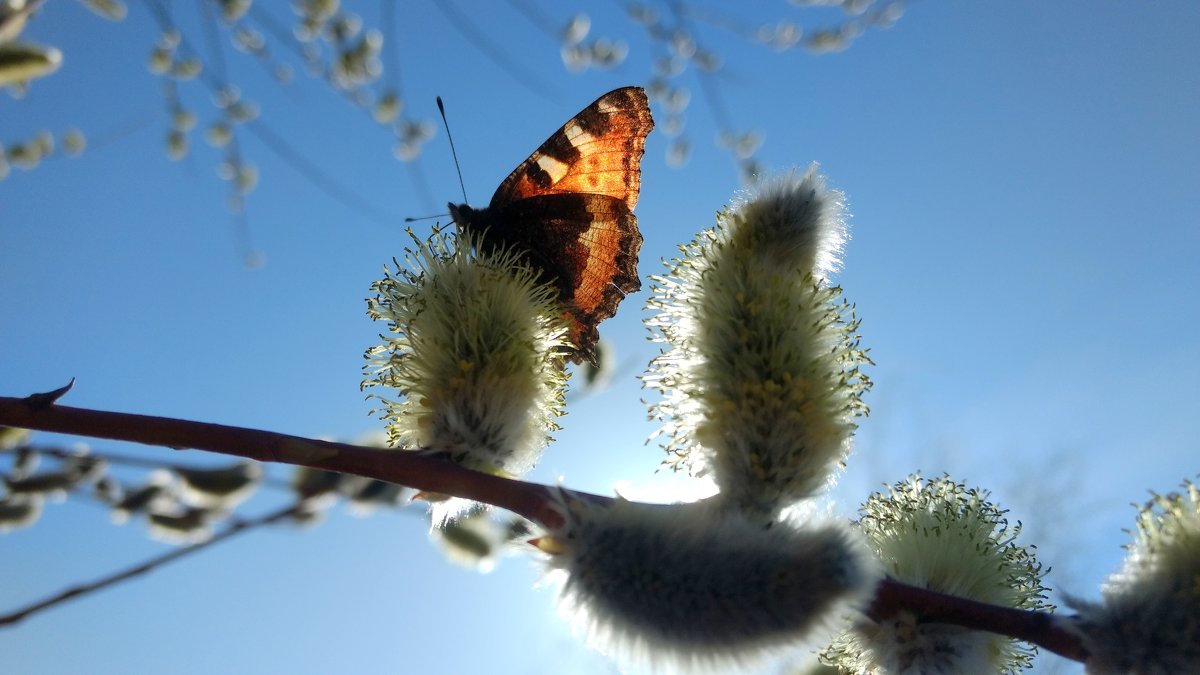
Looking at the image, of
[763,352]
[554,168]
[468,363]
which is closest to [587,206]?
[554,168]

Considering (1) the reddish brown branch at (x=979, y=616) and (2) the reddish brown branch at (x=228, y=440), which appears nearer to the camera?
(1) the reddish brown branch at (x=979, y=616)

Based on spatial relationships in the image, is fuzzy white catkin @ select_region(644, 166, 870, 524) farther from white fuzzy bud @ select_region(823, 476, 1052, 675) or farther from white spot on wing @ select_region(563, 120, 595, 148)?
white spot on wing @ select_region(563, 120, 595, 148)

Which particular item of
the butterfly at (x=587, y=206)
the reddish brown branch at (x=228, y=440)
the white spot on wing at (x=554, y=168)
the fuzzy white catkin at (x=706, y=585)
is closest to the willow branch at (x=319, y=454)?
the reddish brown branch at (x=228, y=440)

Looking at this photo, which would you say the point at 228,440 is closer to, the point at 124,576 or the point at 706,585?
the point at 124,576

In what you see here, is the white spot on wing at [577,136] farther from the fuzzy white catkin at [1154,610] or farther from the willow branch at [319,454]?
the fuzzy white catkin at [1154,610]

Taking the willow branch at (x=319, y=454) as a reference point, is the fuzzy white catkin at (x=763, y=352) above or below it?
above
